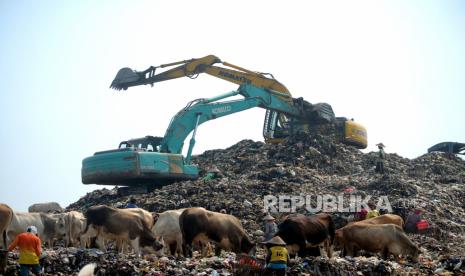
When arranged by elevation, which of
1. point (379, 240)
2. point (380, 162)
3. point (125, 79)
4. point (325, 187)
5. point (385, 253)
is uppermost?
point (125, 79)

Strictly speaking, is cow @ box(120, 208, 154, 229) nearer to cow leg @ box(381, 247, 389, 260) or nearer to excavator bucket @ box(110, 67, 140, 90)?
cow leg @ box(381, 247, 389, 260)

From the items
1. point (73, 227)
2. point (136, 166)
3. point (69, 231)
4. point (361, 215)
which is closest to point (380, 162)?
point (361, 215)

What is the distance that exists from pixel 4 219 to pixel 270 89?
19.7 meters

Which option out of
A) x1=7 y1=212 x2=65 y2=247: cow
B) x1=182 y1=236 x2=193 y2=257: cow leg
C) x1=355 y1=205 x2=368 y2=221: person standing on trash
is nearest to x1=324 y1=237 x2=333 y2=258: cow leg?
x1=182 y1=236 x2=193 y2=257: cow leg

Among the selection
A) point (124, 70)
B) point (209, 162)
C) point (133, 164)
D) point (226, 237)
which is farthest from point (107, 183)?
point (226, 237)

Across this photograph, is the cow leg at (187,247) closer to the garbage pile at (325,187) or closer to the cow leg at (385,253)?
the garbage pile at (325,187)

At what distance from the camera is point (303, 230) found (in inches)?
645

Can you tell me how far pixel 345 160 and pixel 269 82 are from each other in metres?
5.37

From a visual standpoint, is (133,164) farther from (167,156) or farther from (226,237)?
(226,237)

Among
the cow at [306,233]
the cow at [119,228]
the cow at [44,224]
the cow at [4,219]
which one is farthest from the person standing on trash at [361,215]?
the cow at [4,219]

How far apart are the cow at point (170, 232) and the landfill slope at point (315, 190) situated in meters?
2.64

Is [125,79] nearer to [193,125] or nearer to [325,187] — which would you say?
[193,125]

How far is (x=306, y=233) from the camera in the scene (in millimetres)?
16469

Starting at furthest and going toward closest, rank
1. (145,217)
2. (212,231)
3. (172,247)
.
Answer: (172,247)
(145,217)
(212,231)
